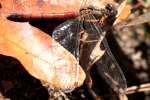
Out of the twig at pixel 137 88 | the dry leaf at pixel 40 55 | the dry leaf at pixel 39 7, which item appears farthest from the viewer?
the twig at pixel 137 88

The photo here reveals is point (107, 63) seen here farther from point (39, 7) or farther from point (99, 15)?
point (39, 7)

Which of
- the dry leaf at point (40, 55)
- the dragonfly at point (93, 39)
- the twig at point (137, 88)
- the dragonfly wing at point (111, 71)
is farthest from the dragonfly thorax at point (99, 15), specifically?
the twig at point (137, 88)

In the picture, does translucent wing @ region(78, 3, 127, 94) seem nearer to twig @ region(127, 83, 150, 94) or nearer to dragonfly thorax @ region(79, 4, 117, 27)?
dragonfly thorax @ region(79, 4, 117, 27)

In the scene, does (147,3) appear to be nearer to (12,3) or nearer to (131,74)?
(131,74)

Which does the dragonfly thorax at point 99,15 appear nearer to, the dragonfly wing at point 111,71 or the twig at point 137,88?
the dragonfly wing at point 111,71

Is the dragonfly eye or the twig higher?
the dragonfly eye

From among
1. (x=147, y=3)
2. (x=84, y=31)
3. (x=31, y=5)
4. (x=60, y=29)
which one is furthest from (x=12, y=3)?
(x=147, y=3)

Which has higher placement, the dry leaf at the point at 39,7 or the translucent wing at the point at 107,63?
the dry leaf at the point at 39,7

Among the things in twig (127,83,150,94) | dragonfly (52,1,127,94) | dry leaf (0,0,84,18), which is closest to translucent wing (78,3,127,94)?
dragonfly (52,1,127,94)
